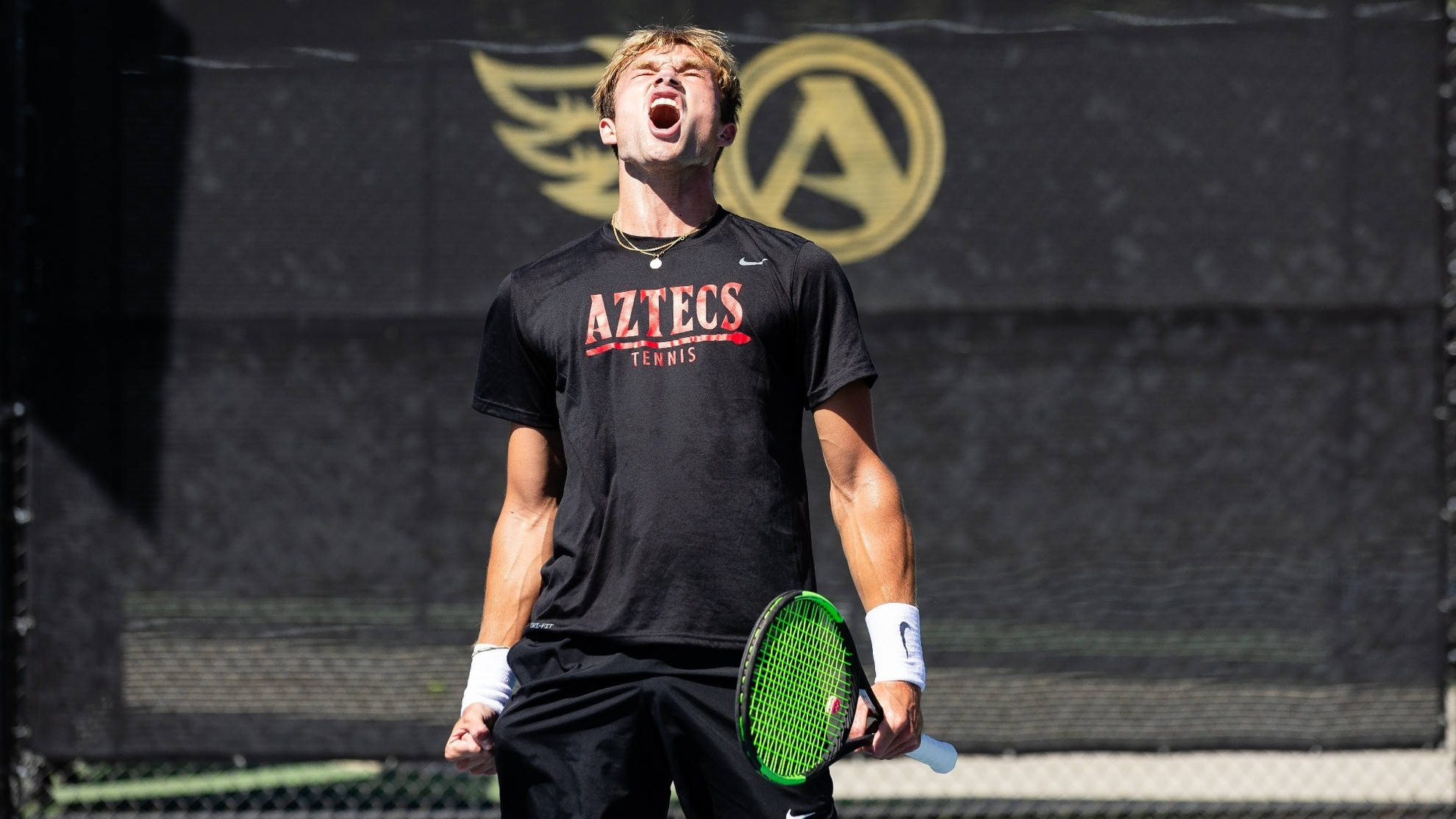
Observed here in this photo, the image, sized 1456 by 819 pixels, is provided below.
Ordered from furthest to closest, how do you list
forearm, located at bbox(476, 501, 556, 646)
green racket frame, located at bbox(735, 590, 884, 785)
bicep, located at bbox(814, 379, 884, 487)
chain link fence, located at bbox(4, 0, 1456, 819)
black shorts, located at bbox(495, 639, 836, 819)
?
chain link fence, located at bbox(4, 0, 1456, 819)
forearm, located at bbox(476, 501, 556, 646)
bicep, located at bbox(814, 379, 884, 487)
black shorts, located at bbox(495, 639, 836, 819)
green racket frame, located at bbox(735, 590, 884, 785)

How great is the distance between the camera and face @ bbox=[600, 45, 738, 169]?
8.61ft

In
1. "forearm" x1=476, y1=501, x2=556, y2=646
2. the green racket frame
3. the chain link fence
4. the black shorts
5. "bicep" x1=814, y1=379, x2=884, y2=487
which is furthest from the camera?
the chain link fence

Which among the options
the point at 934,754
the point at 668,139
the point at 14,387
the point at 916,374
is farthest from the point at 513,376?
the point at 14,387

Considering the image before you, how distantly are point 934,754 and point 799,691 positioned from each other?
0.30m

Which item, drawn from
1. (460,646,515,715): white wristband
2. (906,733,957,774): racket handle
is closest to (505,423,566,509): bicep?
(460,646,515,715): white wristband

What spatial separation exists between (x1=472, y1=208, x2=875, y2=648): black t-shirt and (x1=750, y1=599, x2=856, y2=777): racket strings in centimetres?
15

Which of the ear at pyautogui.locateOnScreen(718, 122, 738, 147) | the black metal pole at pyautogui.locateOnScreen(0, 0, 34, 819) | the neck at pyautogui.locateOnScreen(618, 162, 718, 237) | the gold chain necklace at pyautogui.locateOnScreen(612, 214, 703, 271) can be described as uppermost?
the ear at pyautogui.locateOnScreen(718, 122, 738, 147)

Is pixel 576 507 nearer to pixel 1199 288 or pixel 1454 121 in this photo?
pixel 1199 288

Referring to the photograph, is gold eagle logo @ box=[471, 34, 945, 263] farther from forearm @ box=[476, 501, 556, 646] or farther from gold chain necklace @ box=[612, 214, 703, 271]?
forearm @ box=[476, 501, 556, 646]

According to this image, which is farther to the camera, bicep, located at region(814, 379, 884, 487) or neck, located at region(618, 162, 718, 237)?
neck, located at region(618, 162, 718, 237)

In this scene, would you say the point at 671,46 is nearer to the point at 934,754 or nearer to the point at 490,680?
the point at 490,680

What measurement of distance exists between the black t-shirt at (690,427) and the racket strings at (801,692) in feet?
0.48

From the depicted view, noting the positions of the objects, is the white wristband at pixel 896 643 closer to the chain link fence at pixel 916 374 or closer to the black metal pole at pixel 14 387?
the chain link fence at pixel 916 374

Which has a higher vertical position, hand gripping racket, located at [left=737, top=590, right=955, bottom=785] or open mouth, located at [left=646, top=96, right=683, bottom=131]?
open mouth, located at [left=646, top=96, right=683, bottom=131]
